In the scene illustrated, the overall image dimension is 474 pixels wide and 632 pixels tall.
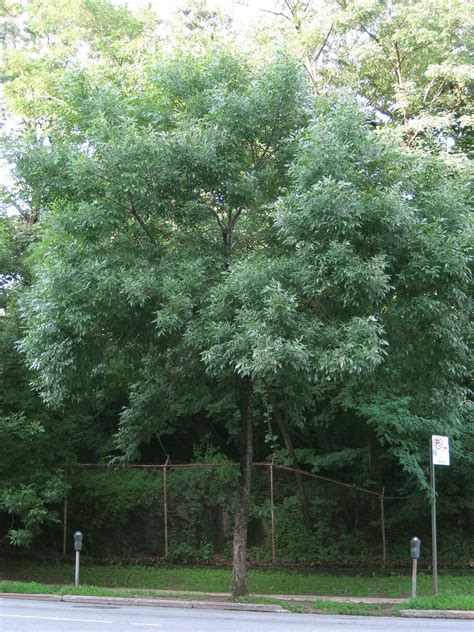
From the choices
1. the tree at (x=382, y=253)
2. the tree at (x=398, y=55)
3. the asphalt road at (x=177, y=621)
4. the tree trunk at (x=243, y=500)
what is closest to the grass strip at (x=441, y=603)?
the asphalt road at (x=177, y=621)

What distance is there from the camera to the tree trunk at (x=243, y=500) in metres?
12.5

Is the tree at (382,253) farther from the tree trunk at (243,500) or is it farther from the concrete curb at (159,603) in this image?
the concrete curb at (159,603)

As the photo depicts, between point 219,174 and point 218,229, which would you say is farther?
point 218,229

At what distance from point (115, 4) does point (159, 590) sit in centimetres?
2072

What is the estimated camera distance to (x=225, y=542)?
59.0ft

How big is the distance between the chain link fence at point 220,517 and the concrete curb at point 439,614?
6.20 m

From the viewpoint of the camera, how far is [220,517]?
18.2m

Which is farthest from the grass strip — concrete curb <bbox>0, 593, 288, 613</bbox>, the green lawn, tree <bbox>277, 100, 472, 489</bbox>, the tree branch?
the tree branch

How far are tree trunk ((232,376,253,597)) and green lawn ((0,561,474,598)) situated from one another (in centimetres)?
168

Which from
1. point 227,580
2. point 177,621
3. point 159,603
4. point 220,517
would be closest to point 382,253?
point 177,621

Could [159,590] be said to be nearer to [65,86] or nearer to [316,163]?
[316,163]

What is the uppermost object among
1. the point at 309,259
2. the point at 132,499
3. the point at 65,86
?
the point at 65,86

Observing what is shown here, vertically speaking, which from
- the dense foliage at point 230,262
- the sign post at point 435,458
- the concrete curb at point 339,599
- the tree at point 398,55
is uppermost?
the tree at point 398,55

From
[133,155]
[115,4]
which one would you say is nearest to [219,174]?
[133,155]
